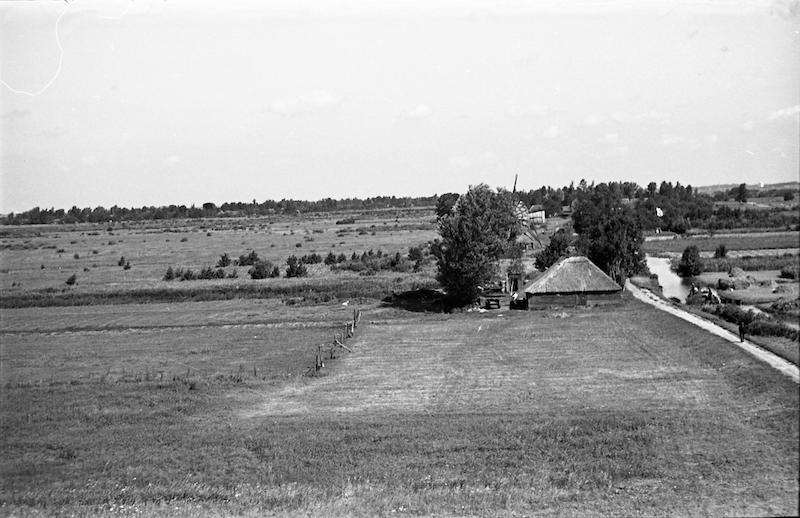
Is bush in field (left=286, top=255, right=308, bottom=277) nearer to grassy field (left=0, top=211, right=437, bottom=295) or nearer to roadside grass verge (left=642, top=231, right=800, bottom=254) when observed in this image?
grassy field (left=0, top=211, right=437, bottom=295)

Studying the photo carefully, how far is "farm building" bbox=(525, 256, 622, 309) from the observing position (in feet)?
146

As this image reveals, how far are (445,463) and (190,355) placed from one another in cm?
1892

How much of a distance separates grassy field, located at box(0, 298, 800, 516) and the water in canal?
14952 millimetres

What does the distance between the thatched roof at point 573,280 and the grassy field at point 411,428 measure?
7.34 meters

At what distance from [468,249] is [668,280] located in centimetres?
1980

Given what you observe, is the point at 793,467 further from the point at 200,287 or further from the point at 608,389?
the point at 200,287

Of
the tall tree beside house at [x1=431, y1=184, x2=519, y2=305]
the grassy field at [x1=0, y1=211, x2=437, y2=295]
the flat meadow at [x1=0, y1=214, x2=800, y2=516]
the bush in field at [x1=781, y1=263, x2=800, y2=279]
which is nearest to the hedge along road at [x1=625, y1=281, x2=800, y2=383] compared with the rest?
the flat meadow at [x1=0, y1=214, x2=800, y2=516]

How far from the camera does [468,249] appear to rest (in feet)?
153

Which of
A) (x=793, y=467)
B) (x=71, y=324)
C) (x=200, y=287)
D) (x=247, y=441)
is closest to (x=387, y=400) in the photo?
(x=247, y=441)

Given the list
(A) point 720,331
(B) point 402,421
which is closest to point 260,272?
(A) point 720,331

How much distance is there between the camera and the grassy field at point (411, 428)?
16391 mm

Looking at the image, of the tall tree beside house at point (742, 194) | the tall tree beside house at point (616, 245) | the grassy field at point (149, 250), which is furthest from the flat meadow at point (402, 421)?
the tall tree beside house at point (742, 194)

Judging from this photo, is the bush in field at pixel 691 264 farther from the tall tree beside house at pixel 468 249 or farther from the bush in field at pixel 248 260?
the bush in field at pixel 248 260

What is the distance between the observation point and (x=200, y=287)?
60344mm
